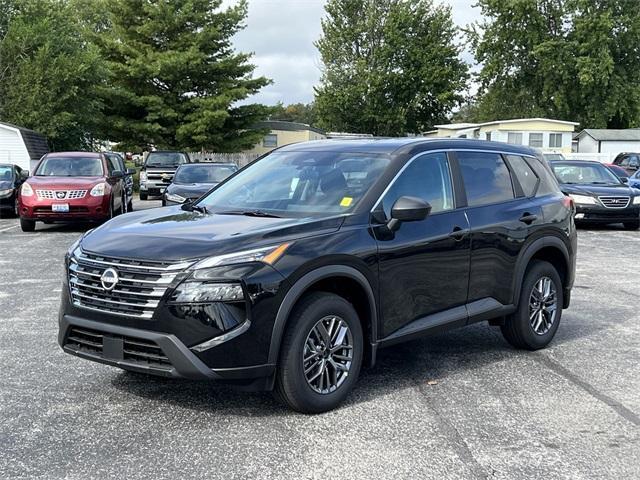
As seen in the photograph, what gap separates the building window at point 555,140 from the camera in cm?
4881

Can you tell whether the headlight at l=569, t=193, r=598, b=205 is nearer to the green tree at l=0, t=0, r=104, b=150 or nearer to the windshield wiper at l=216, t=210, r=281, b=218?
the windshield wiper at l=216, t=210, r=281, b=218

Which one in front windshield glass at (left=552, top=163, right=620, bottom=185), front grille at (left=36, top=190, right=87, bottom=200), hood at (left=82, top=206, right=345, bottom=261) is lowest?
front grille at (left=36, top=190, right=87, bottom=200)

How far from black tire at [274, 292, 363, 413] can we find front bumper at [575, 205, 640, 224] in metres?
13.8

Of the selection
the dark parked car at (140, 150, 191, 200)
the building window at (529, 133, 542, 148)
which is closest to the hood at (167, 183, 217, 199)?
the dark parked car at (140, 150, 191, 200)

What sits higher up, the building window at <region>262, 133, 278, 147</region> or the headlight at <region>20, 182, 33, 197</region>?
the building window at <region>262, 133, 278, 147</region>

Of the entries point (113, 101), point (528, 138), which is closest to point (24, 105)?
point (113, 101)

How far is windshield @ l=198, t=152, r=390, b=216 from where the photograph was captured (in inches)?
209

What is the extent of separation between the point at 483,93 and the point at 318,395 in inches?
2281

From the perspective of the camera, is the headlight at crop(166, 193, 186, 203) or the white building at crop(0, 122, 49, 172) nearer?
the headlight at crop(166, 193, 186, 203)

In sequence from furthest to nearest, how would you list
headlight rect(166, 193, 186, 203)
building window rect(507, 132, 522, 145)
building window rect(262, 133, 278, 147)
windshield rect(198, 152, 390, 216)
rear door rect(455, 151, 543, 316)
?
building window rect(262, 133, 278, 147), building window rect(507, 132, 522, 145), headlight rect(166, 193, 186, 203), rear door rect(455, 151, 543, 316), windshield rect(198, 152, 390, 216)

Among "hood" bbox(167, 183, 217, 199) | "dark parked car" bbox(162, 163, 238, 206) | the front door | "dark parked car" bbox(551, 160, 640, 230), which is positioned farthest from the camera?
"dark parked car" bbox(551, 160, 640, 230)

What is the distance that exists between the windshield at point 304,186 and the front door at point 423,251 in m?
0.24

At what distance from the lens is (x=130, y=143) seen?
41.3m

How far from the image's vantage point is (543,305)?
6605 mm
